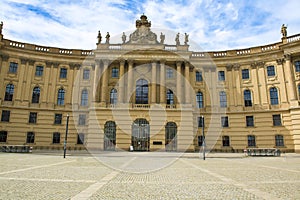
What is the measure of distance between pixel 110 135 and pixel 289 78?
1226 inches

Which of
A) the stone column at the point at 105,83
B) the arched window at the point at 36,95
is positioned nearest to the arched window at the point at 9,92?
the arched window at the point at 36,95

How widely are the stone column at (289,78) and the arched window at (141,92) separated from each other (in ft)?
78.9

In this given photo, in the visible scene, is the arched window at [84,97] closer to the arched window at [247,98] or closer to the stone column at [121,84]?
the stone column at [121,84]

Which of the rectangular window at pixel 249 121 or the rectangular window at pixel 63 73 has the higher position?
the rectangular window at pixel 63 73

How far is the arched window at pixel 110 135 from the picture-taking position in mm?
37969

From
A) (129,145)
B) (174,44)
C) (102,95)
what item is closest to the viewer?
(129,145)

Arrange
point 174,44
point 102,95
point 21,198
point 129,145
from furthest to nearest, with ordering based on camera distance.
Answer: point 174,44 < point 102,95 < point 129,145 < point 21,198

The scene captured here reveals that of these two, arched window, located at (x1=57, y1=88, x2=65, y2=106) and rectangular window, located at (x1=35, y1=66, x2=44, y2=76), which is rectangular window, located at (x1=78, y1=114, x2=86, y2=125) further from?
rectangular window, located at (x1=35, y1=66, x2=44, y2=76)

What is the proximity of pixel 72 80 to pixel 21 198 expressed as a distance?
129 feet

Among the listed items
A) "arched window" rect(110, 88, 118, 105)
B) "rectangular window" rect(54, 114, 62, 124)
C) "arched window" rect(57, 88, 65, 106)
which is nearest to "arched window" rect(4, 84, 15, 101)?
"arched window" rect(57, 88, 65, 106)

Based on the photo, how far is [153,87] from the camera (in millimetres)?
40531

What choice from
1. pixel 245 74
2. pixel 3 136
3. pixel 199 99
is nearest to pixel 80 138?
pixel 3 136

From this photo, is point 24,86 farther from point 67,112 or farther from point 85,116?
point 85,116

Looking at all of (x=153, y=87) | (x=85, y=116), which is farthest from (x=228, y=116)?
(x=85, y=116)
